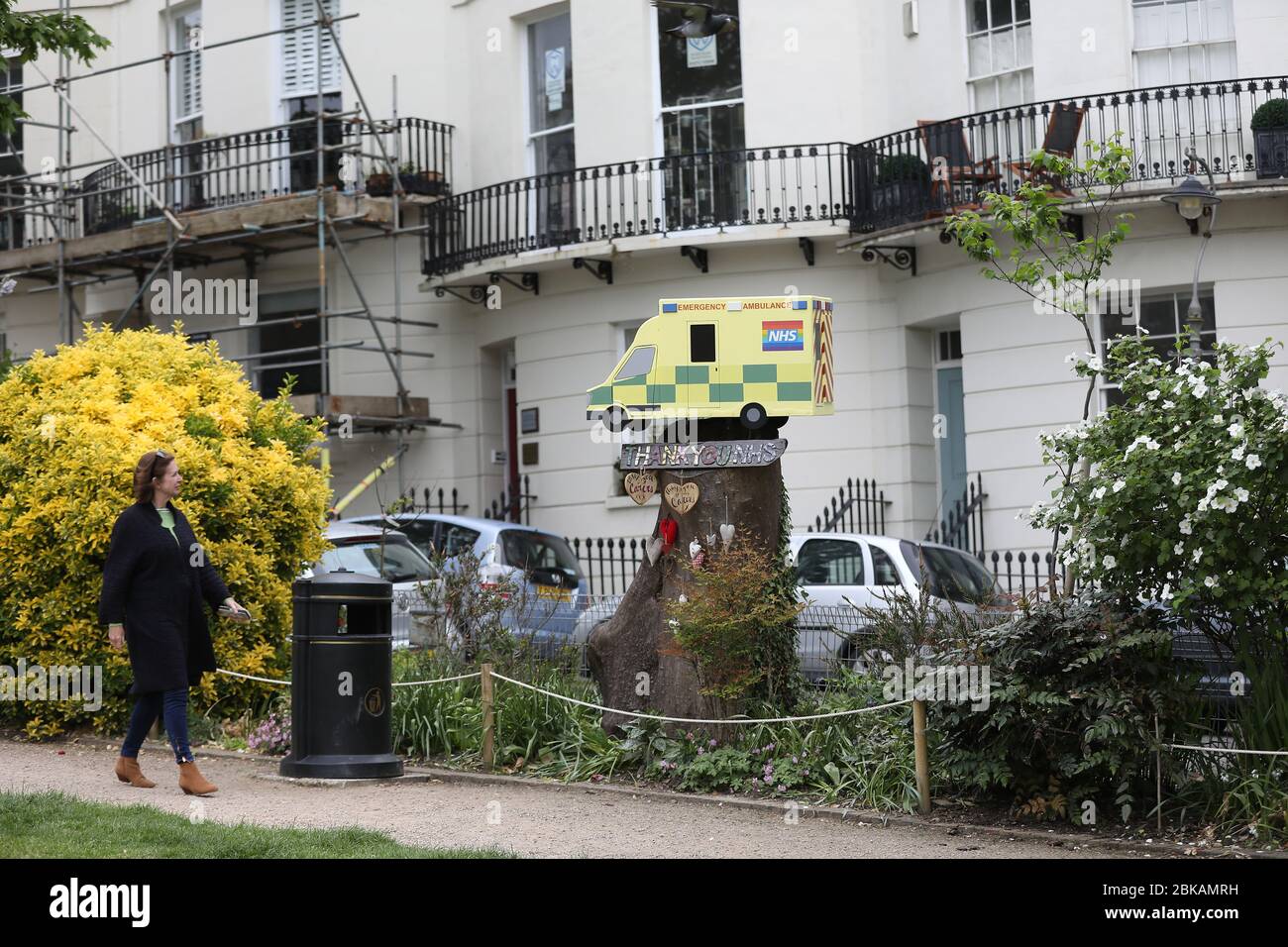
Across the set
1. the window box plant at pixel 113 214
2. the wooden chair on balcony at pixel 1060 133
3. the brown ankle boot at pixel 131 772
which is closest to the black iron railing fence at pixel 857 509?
the wooden chair on balcony at pixel 1060 133

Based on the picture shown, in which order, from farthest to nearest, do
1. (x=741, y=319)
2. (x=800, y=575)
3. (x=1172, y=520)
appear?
(x=800, y=575) → (x=741, y=319) → (x=1172, y=520)

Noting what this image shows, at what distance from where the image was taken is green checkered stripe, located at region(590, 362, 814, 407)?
11789mm

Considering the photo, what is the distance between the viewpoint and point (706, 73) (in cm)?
2180

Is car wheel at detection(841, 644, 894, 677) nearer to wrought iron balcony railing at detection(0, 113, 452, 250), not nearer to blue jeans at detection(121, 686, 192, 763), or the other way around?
blue jeans at detection(121, 686, 192, 763)

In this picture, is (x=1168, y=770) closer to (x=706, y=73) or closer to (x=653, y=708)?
(x=653, y=708)

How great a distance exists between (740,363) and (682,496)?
4.43 feet

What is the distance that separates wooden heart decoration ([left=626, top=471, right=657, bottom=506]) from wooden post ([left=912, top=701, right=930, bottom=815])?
2.61 metres

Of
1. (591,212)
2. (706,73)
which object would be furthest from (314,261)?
(706,73)

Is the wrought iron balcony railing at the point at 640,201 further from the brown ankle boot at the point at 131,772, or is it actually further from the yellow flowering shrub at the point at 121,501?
the brown ankle boot at the point at 131,772

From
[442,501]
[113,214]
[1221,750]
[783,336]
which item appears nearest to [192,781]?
[783,336]

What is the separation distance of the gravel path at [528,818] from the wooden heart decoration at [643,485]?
2.02 m

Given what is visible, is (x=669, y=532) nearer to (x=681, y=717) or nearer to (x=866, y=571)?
(x=681, y=717)
